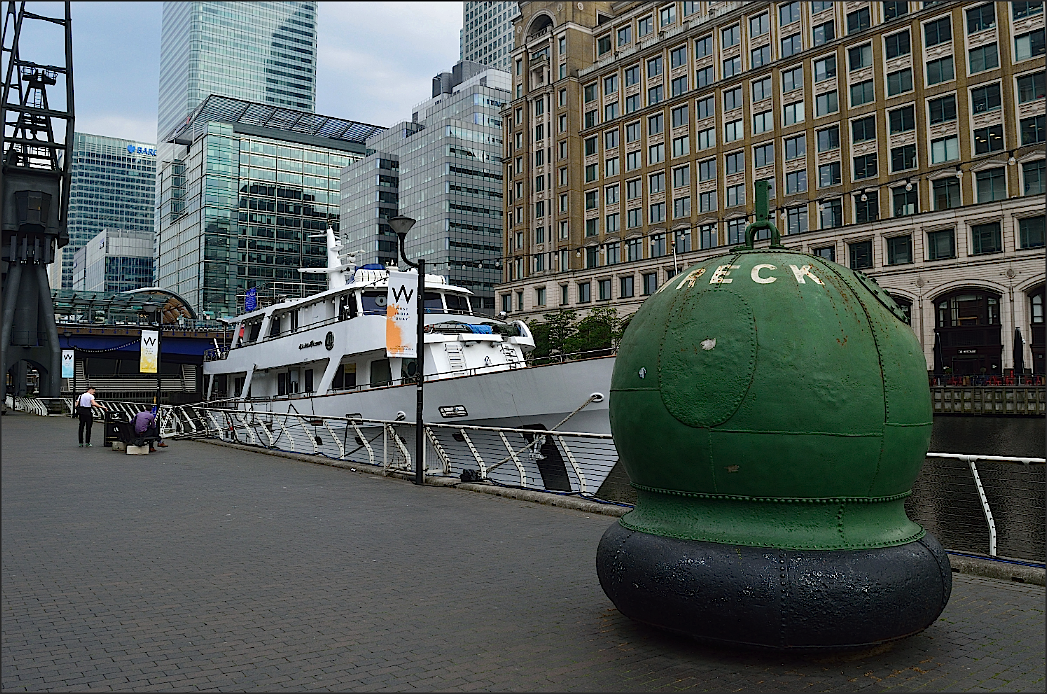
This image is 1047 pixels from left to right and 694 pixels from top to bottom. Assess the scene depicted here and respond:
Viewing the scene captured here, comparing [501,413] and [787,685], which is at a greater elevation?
[501,413]

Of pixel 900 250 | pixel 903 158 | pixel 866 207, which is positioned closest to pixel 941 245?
pixel 900 250

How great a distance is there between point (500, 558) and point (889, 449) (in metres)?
4.38

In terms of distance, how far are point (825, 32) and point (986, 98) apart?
12758 mm

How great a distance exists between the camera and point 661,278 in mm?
63312

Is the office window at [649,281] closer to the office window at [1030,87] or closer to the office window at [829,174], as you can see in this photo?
the office window at [829,174]

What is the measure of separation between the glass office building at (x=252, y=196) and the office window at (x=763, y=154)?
66.4 meters

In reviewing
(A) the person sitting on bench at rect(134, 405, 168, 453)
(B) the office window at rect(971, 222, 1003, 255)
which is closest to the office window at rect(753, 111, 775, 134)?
(B) the office window at rect(971, 222, 1003, 255)

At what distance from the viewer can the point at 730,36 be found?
61406 millimetres

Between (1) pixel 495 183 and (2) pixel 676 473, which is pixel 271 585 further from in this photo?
(1) pixel 495 183

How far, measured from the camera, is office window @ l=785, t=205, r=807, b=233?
56.8 m

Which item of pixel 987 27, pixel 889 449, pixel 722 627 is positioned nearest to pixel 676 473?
pixel 722 627

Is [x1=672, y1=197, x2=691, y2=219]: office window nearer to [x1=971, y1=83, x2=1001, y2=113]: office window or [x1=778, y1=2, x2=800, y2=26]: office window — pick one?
[x1=778, y1=2, x2=800, y2=26]: office window

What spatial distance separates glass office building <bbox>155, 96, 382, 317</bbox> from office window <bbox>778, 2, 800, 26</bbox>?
6847 centimetres

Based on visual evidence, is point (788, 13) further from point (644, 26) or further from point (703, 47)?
point (644, 26)
